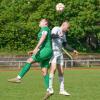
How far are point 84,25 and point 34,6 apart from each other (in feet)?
18.0

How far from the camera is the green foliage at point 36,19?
174 feet

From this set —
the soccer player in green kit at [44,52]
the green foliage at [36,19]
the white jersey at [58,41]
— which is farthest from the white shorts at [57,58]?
the green foliage at [36,19]

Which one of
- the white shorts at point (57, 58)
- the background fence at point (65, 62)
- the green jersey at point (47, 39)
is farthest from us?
the background fence at point (65, 62)

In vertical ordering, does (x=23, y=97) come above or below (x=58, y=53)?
below

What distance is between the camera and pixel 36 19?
175 ft

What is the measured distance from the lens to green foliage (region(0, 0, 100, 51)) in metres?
53.1

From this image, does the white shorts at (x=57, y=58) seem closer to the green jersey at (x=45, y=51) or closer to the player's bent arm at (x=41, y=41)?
the green jersey at (x=45, y=51)

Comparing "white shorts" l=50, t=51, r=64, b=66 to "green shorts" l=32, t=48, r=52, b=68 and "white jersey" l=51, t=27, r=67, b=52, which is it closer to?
"white jersey" l=51, t=27, r=67, b=52

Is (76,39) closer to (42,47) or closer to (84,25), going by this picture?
(84,25)

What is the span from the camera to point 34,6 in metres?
54.2

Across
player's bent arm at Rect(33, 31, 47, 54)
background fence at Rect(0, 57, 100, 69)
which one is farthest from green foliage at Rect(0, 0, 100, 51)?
player's bent arm at Rect(33, 31, 47, 54)

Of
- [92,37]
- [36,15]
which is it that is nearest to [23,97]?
[36,15]

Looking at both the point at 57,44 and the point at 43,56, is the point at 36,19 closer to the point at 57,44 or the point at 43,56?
the point at 57,44

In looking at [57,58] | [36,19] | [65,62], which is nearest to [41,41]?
[57,58]
